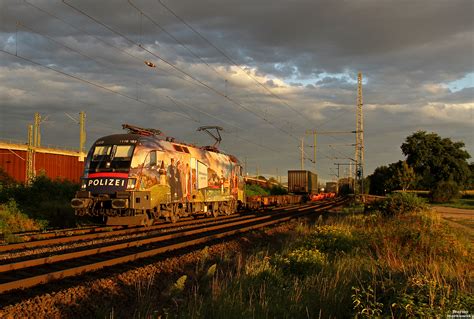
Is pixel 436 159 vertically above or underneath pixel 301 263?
above

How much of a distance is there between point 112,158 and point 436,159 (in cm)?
6877

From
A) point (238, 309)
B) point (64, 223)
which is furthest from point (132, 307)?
point (64, 223)

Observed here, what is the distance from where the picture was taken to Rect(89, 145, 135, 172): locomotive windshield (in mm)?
17094

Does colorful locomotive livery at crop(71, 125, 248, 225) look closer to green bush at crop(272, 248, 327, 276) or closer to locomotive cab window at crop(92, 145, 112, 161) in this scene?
locomotive cab window at crop(92, 145, 112, 161)

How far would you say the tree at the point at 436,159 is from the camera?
72.8 metres

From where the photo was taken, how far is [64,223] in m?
20.5

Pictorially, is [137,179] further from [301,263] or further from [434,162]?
[434,162]

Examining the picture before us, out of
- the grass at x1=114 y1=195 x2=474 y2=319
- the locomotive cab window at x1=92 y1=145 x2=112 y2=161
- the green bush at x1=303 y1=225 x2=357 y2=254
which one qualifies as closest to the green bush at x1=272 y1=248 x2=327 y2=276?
the grass at x1=114 y1=195 x2=474 y2=319

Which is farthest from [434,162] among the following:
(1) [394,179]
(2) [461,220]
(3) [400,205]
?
(3) [400,205]

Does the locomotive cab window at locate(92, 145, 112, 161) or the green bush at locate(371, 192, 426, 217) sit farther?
the green bush at locate(371, 192, 426, 217)

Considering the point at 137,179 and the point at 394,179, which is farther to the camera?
the point at 394,179

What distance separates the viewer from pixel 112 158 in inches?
682

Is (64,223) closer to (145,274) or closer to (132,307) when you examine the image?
(145,274)

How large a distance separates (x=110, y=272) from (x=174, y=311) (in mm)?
3487
